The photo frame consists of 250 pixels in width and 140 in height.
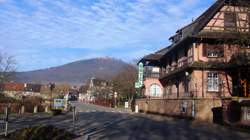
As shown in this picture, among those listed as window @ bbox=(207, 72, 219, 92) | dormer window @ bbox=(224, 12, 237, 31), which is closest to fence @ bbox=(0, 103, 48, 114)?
window @ bbox=(207, 72, 219, 92)

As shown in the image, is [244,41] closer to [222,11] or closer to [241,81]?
[241,81]

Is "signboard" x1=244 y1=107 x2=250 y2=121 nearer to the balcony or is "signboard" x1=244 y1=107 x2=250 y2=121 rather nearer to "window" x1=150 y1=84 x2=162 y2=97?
the balcony

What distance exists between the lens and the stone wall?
33281mm

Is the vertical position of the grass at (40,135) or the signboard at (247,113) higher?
the signboard at (247,113)

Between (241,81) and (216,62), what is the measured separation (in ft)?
10.7

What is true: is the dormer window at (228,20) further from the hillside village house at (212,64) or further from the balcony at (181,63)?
the balcony at (181,63)

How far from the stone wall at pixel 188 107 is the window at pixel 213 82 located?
372 centimetres

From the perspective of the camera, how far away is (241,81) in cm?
3897

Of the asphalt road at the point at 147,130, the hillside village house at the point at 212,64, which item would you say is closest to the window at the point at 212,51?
the hillside village house at the point at 212,64

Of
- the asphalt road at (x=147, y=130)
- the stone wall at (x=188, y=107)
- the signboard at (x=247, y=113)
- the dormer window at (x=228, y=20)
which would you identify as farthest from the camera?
the dormer window at (x=228, y=20)

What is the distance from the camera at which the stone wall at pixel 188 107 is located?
3328cm

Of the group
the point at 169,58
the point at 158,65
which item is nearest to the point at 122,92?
the point at 158,65

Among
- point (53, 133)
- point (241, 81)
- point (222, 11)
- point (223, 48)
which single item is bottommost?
point (53, 133)

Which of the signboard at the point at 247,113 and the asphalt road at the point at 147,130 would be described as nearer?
the asphalt road at the point at 147,130
